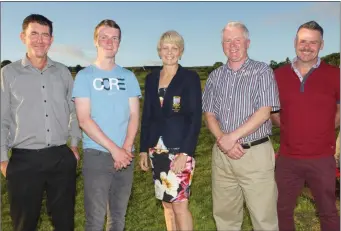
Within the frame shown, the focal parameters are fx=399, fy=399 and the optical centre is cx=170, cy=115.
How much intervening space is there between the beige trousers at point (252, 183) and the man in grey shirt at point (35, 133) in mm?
1888

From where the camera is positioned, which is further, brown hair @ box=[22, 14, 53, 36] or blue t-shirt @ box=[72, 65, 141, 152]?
brown hair @ box=[22, 14, 53, 36]

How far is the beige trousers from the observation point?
193 inches

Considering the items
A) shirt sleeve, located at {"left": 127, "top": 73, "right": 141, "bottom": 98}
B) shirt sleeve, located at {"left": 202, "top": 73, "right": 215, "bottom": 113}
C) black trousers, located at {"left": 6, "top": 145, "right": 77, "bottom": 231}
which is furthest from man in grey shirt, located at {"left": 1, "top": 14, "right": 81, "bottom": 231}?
shirt sleeve, located at {"left": 202, "top": 73, "right": 215, "bottom": 113}

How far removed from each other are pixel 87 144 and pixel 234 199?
2016mm

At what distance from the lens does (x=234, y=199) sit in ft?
17.0

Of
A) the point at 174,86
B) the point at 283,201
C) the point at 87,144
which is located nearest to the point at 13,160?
the point at 87,144

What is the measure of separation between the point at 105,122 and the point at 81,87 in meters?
0.49

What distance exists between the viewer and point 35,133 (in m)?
4.76

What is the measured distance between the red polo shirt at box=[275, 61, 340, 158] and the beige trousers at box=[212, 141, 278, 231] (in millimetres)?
386

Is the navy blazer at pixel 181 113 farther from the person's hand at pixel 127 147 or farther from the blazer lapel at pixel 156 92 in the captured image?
the person's hand at pixel 127 147

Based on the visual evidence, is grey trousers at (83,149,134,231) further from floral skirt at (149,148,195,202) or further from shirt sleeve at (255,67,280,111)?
shirt sleeve at (255,67,280,111)

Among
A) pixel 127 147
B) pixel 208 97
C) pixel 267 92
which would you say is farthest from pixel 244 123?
pixel 127 147

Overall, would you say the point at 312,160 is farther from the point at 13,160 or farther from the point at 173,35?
the point at 13,160

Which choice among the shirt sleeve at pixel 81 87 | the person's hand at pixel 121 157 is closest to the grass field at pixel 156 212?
the shirt sleeve at pixel 81 87
